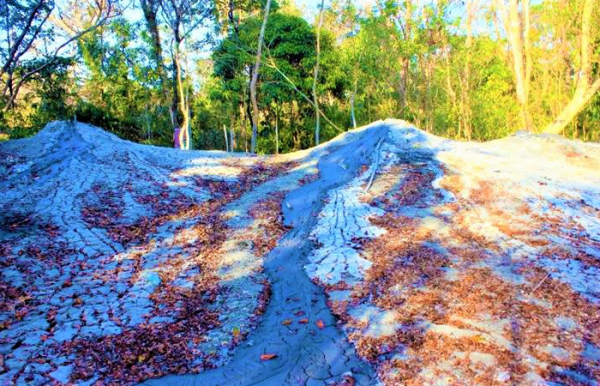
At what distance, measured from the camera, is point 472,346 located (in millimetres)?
2682

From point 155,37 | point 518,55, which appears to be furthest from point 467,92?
point 155,37

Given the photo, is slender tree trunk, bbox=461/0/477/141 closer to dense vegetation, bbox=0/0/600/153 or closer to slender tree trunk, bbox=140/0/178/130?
dense vegetation, bbox=0/0/600/153

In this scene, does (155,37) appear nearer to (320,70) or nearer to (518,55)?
(320,70)

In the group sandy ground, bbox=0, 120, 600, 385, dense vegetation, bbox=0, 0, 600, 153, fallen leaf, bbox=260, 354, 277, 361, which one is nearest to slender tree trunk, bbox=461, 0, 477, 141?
dense vegetation, bbox=0, 0, 600, 153

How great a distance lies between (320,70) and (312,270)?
483 inches

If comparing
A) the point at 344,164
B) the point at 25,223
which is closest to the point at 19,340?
the point at 25,223

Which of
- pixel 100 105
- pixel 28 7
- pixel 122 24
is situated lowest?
pixel 100 105

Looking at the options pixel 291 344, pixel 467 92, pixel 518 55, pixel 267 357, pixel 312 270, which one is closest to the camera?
pixel 267 357

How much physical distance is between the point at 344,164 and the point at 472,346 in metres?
5.67

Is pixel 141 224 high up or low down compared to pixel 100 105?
down

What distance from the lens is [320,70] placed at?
50.2ft

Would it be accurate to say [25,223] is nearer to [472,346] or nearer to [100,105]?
[472,346]

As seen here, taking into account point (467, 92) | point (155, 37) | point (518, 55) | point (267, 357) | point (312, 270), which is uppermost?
point (155, 37)

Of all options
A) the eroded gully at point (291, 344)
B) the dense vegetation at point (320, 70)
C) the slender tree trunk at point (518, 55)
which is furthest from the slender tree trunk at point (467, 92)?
the eroded gully at point (291, 344)
